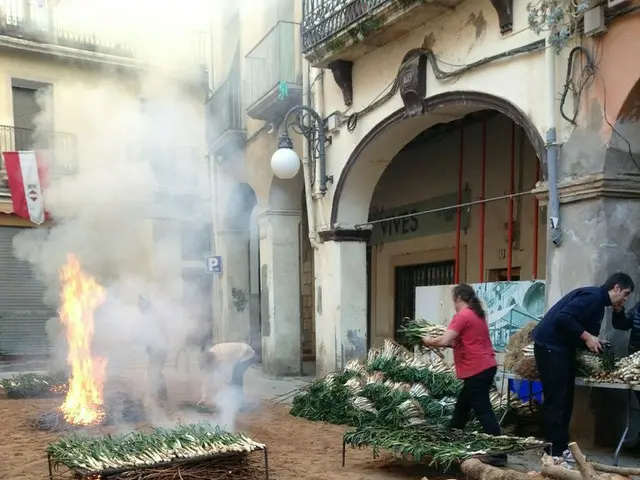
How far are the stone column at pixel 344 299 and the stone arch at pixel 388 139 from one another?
1.06 feet

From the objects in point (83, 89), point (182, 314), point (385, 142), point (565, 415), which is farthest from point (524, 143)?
point (83, 89)

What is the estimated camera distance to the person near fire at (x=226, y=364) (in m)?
8.89

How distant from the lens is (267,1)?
39.8 feet

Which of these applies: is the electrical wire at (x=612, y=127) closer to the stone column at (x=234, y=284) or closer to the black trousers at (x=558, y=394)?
the black trousers at (x=558, y=394)

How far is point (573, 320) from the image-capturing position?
5164 millimetres

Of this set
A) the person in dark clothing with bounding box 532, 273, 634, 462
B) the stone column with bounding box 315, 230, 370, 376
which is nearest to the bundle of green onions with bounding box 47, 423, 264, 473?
the person in dark clothing with bounding box 532, 273, 634, 462

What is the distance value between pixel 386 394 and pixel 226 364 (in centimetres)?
277

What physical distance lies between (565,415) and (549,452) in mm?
328

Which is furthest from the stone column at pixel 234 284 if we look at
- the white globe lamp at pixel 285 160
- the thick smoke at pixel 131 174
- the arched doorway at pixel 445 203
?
the white globe lamp at pixel 285 160

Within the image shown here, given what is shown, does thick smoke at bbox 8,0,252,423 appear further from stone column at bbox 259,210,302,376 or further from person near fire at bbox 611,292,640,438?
person near fire at bbox 611,292,640,438

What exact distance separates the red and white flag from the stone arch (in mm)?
7542

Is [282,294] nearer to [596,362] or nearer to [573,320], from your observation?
[596,362]

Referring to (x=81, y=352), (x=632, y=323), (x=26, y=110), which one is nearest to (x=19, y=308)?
(x=26, y=110)

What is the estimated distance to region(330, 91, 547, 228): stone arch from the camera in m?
6.98
